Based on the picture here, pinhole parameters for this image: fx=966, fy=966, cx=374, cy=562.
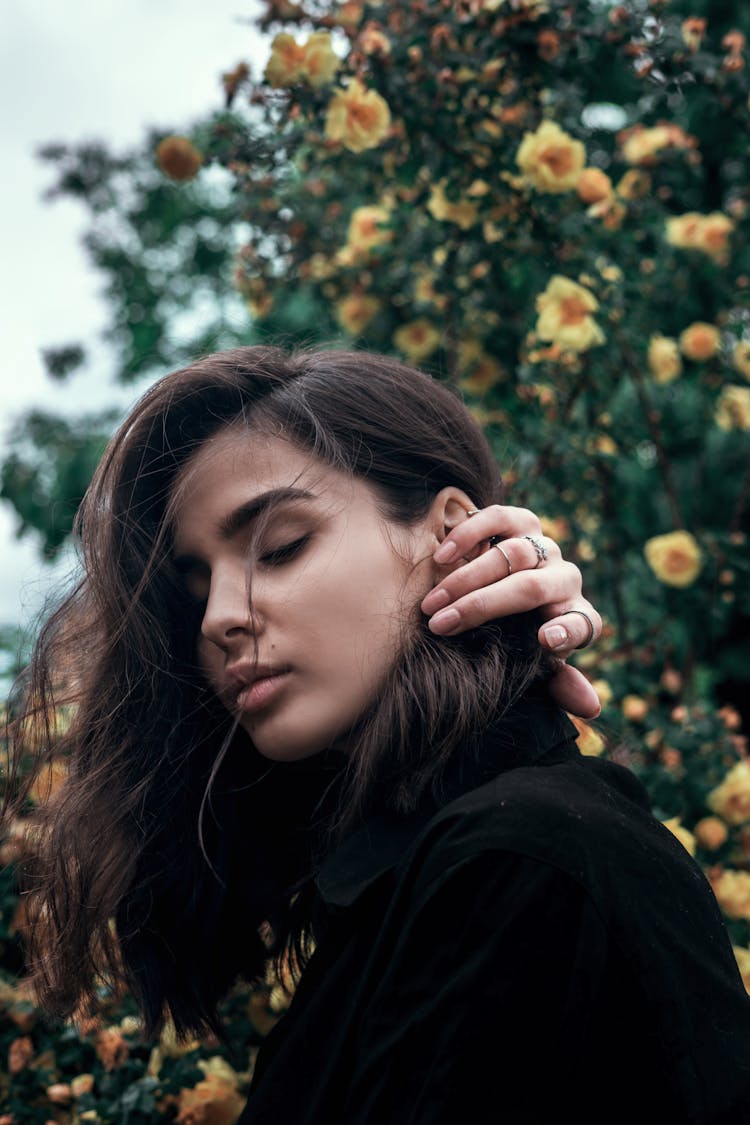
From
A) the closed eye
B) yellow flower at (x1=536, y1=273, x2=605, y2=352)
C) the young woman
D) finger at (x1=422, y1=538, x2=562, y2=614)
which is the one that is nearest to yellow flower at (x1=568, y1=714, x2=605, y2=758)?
the young woman

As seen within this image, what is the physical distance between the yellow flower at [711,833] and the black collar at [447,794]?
1.12 meters

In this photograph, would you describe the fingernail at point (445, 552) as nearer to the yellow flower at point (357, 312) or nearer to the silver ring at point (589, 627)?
the silver ring at point (589, 627)

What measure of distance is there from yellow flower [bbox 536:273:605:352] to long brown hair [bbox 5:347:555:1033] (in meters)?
0.73

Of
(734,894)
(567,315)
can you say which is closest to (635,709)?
(734,894)

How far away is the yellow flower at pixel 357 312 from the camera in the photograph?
115 inches

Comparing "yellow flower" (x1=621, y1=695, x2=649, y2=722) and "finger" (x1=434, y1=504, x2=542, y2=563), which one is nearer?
"finger" (x1=434, y1=504, x2=542, y2=563)

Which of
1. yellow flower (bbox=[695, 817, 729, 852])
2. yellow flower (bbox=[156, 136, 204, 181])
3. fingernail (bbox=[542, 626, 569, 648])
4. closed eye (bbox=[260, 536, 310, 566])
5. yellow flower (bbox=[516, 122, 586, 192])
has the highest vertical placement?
yellow flower (bbox=[156, 136, 204, 181])

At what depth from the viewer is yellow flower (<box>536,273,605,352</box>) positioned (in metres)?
2.20

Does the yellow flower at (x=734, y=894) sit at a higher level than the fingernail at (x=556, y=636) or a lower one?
lower

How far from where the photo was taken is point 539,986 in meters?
0.88

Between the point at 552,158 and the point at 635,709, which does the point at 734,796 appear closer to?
the point at 635,709

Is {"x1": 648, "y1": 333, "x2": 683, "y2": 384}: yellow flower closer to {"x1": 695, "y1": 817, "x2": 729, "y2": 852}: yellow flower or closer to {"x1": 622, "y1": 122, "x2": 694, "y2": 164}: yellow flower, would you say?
{"x1": 622, "y1": 122, "x2": 694, "y2": 164}: yellow flower

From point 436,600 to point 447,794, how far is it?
247mm

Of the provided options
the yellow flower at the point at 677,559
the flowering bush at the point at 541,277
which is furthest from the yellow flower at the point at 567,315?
the yellow flower at the point at 677,559
